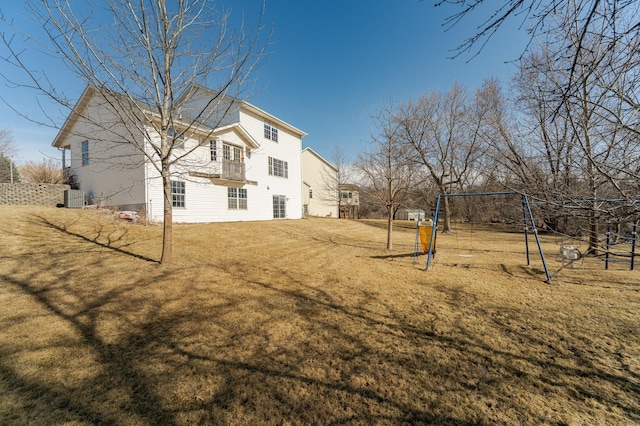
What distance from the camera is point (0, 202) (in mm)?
12875

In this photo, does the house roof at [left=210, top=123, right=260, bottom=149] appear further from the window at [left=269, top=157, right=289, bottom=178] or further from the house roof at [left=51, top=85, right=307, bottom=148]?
the window at [left=269, top=157, right=289, bottom=178]

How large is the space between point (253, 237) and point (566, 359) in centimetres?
1092

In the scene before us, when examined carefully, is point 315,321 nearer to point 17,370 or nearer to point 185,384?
point 185,384

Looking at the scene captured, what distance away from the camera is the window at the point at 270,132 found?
834 inches

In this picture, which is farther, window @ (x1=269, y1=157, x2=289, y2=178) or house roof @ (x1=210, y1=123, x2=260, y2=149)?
window @ (x1=269, y1=157, x2=289, y2=178)

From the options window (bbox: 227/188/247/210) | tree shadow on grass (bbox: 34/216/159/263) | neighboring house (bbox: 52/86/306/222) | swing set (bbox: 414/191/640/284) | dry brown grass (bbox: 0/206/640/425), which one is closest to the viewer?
dry brown grass (bbox: 0/206/640/425)

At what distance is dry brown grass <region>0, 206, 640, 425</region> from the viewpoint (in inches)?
87.2

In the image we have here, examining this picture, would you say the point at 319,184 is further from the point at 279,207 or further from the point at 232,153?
the point at 232,153

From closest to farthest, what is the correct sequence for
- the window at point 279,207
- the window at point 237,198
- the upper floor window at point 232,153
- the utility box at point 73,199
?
the utility box at point 73,199 < the upper floor window at point 232,153 < the window at point 237,198 < the window at point 279,207

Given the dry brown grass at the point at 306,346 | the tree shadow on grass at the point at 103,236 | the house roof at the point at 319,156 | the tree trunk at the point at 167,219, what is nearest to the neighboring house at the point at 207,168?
the tree shadow on grass at the point at 103,236

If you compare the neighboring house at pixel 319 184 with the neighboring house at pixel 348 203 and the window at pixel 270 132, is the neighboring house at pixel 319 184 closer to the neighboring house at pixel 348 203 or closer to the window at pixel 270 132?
the neighboring house at pixel 348 203

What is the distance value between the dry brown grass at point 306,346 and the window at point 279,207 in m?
14.8

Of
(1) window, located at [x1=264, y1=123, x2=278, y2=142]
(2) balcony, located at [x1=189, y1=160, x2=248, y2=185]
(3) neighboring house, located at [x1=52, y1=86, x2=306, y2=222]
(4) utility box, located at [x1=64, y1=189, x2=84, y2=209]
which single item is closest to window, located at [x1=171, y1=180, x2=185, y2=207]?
(3) neighboring house, located at [x1=52, y1=86, x2=306, y2=222]

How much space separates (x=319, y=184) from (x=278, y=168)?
12688mm
